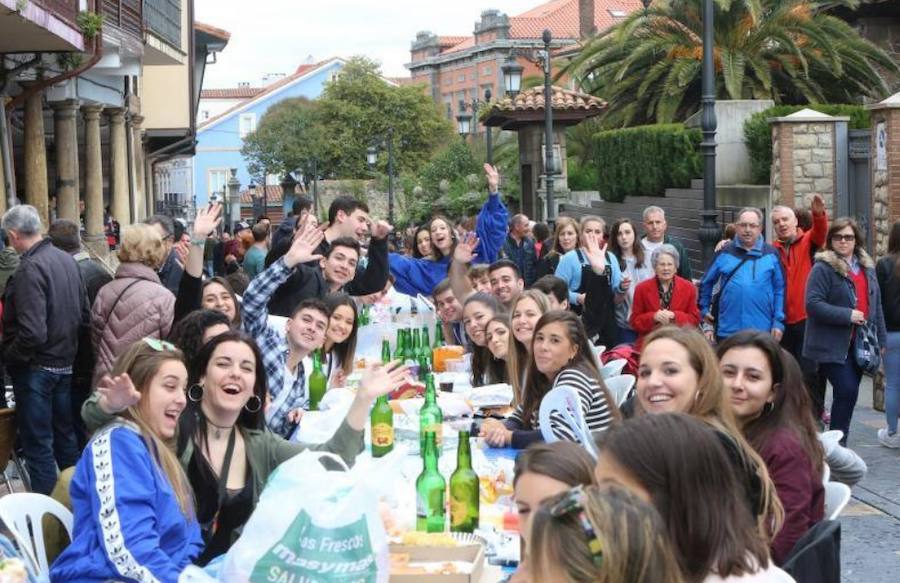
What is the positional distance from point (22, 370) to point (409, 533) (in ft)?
15.5

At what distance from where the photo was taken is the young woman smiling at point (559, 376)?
647 centimetres

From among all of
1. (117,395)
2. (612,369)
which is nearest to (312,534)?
(117,395)

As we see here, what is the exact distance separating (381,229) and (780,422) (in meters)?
6.19

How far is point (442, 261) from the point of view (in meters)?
12.5

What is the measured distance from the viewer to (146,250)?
838 centimetres

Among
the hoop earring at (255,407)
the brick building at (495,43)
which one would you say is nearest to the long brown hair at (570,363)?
the hoop earring at (255,407)

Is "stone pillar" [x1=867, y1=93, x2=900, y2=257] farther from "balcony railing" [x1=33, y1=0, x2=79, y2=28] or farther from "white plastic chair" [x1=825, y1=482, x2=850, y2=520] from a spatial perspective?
"white plastic chair" [x1=825, y1=482, x2=850, y2=520]

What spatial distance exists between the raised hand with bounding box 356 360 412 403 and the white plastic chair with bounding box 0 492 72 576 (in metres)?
1.18

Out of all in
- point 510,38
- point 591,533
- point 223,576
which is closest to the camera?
point 591,533

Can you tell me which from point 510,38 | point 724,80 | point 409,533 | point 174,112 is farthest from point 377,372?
point 510,38

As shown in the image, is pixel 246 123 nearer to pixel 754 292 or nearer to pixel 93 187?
pixel 93 187

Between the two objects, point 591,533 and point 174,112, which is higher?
point 174,112

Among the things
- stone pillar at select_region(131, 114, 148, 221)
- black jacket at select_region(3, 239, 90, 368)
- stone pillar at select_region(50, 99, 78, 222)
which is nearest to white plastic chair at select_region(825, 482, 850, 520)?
black jacket at select_region(3, 239, 90, 368)

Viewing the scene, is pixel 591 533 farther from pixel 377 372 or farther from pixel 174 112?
pixel 174 112
